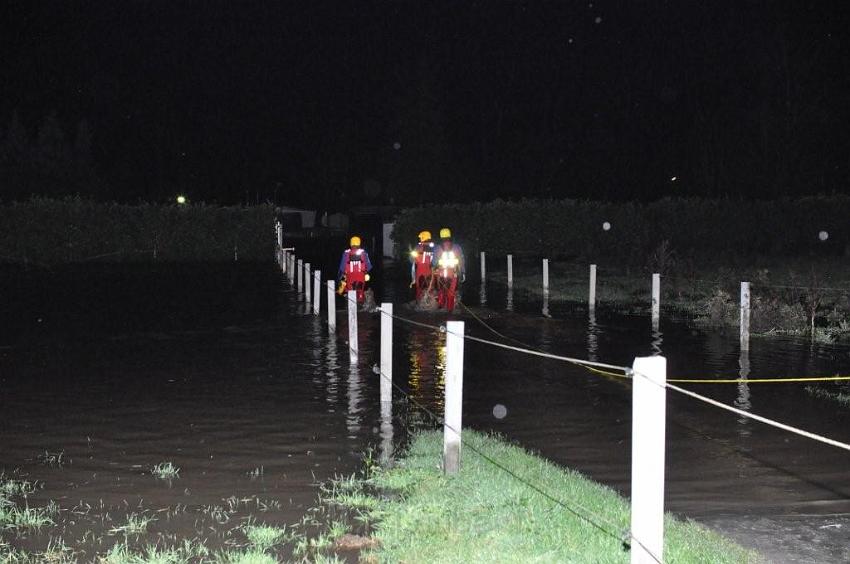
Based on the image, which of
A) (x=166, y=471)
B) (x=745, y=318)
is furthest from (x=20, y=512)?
(x=745, y=318)

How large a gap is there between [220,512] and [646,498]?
128 inches

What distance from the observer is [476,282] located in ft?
117

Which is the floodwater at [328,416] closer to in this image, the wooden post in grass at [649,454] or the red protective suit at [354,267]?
the red protective suit at [354,267]

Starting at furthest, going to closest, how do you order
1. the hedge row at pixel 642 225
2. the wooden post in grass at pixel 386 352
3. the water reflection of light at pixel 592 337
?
1. the hedge row at pixel 642 225
2. the water reflection of light at pixel 592 337
3. the wooden post in grass at pixel 386 352

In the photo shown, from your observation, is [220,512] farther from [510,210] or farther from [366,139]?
[366,139]

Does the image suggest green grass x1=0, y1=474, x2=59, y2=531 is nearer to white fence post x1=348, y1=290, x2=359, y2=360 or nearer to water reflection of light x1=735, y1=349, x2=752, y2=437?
water reflection of light x1=735, y1=349, x2=752, y2=437

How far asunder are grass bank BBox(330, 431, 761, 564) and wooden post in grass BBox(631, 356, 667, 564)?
2.03ft

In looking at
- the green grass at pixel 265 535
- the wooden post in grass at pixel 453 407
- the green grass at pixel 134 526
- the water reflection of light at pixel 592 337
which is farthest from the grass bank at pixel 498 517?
the water reflection of light at pixel 592 337

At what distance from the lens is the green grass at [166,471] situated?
325 inches

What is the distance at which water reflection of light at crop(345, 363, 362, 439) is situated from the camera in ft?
34.1

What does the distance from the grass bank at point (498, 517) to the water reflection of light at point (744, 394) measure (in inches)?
125

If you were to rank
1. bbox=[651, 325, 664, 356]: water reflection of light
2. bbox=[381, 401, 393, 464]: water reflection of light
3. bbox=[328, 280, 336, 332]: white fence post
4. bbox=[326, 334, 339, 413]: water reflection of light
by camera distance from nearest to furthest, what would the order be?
bbox=[381, 401, 393, 464]: water reflection of light → bbox=[326, 334, 339, 413]: water reflection of light → bbox=[651, 325, 664, 356]: water reflection of light → bbox=[328, 280, 336, 332]: white fence post

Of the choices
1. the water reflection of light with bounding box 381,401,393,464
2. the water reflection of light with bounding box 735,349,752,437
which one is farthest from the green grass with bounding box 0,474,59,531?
the water reflection of light with bounding box 735,349,752,437

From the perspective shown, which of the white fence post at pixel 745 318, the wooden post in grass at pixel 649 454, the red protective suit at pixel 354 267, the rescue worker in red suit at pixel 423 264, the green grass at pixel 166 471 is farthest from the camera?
the rescue worker in red suit at pixel 423 264
